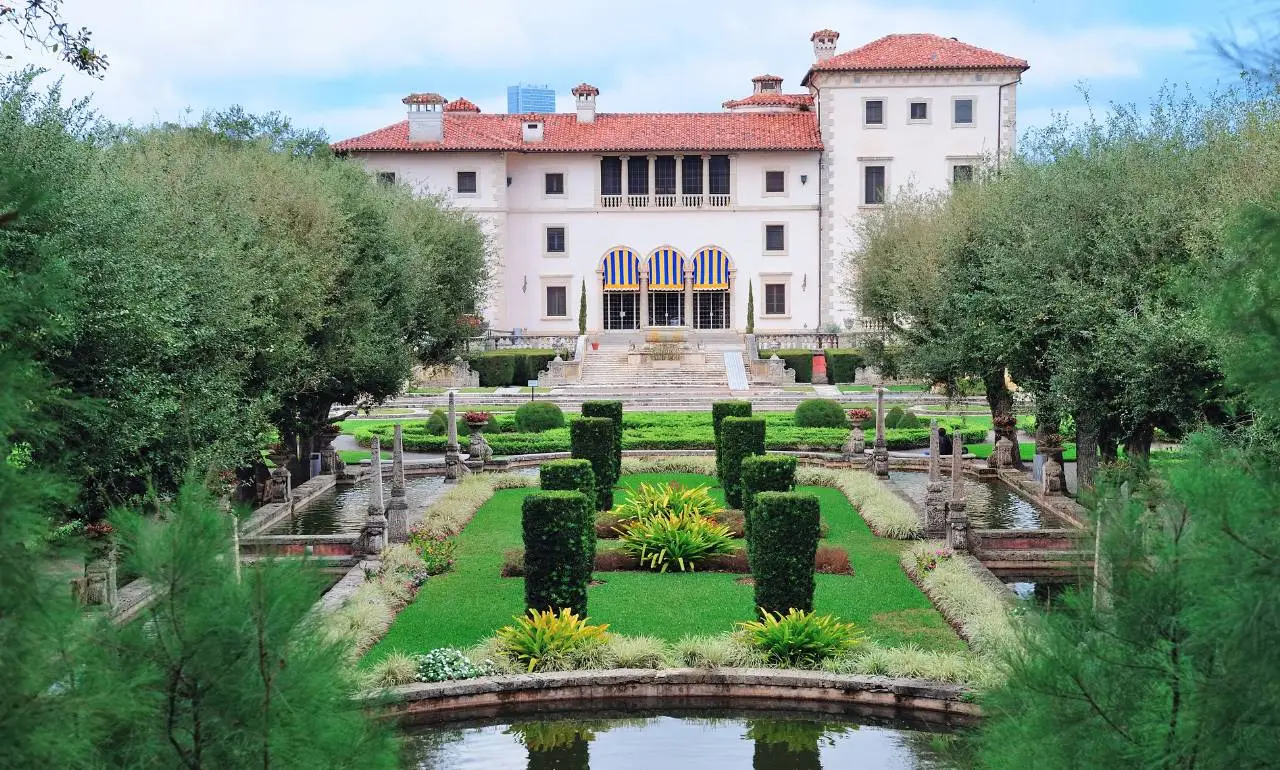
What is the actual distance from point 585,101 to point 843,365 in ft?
49.7

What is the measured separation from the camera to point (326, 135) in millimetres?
49750

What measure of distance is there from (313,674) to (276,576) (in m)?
0.35

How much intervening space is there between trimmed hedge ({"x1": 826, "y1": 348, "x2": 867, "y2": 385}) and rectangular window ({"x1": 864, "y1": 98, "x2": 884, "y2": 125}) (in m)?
9.87

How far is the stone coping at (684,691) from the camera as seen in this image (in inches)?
439

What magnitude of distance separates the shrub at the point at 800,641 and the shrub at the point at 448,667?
2388 mm

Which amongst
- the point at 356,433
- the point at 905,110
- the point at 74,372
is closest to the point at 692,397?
the point at 356,433

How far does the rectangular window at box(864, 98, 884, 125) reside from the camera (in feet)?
159

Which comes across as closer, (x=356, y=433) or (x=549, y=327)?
(x=356, y=433)

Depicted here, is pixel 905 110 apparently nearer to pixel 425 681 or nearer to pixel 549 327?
pixel 549 327

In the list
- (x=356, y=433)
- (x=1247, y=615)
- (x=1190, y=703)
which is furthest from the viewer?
(x=356, y=433)

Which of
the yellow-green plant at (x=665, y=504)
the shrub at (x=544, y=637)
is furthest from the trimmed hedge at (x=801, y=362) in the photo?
the shrub at (x=544, y=637)

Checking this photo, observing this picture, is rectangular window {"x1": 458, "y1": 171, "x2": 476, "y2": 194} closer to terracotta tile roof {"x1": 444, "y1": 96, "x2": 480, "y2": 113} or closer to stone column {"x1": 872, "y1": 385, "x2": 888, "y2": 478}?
terracotta tile roof {"x1": 444, "y1": 96, "x2": 480, "y2": 113}

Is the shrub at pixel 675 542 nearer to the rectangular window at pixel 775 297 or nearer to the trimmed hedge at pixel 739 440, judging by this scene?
the trimmed hedge at pixel 739 440

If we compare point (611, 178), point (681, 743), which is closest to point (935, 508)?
point (681, 743)
